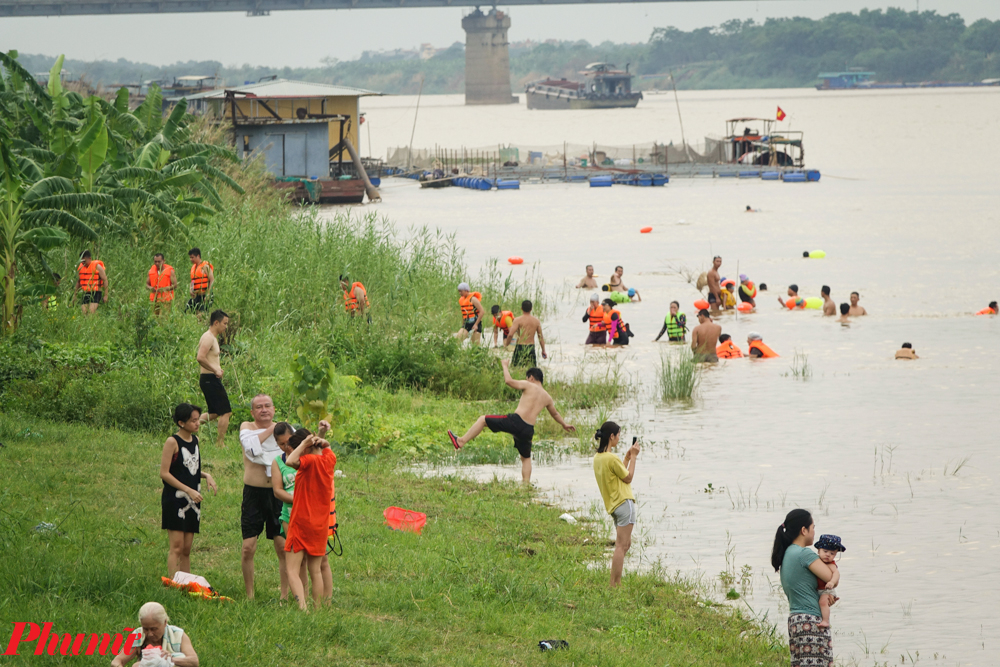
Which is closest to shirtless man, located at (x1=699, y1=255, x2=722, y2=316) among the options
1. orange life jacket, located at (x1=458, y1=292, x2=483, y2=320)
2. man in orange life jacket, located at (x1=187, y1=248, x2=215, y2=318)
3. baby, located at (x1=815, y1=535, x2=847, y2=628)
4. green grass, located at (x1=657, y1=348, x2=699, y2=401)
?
green grass, located at (x1=657, y1=348, x2=699, y2=401)

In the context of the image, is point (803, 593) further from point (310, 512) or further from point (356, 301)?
point (356, 301)

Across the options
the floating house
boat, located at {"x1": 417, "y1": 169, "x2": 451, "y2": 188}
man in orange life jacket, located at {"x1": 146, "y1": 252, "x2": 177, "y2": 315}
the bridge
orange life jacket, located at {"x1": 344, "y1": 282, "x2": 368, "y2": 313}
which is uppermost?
the bridge

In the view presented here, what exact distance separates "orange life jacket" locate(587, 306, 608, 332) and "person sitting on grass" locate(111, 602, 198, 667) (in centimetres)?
1681

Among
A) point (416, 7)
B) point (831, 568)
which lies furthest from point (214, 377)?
point (416, 7)

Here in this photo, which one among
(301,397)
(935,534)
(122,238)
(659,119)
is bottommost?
(935,534)

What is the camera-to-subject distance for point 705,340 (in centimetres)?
2047

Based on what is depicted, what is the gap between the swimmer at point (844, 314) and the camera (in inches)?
1005

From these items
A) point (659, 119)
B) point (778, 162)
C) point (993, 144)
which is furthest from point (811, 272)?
point (659, 119)

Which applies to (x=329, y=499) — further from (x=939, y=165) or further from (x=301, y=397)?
(x=939, y=165)

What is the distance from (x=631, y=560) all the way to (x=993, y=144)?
107849 mm

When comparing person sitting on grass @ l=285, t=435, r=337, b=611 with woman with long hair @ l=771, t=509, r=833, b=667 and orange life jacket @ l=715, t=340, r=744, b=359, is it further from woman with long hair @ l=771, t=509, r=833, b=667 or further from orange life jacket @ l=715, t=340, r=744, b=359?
orange life jacket @ l=715, t=340, r=744, b=359

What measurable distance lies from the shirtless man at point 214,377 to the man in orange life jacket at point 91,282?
484 centimetres

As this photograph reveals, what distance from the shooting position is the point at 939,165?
83.8 metres

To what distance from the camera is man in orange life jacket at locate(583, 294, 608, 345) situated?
21.8 meters
